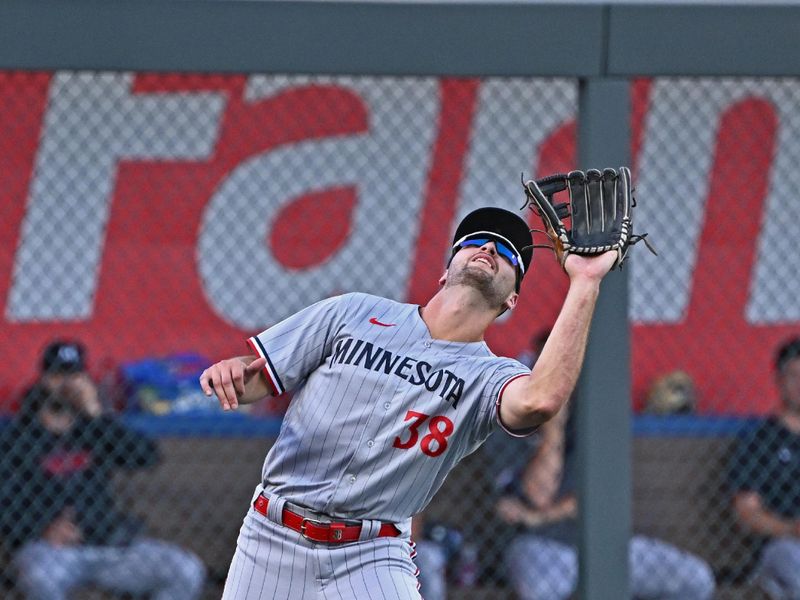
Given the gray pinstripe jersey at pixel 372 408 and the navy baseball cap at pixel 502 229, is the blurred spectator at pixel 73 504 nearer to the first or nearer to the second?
the gray pinstripe jersey at pixel 372 408

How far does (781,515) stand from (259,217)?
2692 millimetres

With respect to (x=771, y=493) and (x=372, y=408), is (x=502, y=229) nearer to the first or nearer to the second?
(x=372, y=408)

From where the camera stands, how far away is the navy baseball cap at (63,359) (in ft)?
16.5

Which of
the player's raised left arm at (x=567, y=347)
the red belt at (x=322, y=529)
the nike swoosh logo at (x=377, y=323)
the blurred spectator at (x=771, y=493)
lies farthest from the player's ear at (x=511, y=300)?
→ the blurred spectator at (x=771, y=493)

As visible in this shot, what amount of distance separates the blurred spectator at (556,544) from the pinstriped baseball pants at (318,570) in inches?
74.0

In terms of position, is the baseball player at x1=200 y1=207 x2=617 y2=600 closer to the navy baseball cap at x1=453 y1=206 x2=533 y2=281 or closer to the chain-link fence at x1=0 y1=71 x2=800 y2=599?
the navy baseball cap at x1=453 y1=206 x2=533 y2=281

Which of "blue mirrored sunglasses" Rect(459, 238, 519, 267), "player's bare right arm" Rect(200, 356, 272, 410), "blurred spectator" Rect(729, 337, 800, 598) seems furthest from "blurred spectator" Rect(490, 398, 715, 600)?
"player's bare right arm" Rect(200, 356, 272, 410)

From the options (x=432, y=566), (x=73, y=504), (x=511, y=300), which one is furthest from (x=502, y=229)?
(x=73, y=504)

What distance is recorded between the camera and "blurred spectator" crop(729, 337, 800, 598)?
509 centimetres

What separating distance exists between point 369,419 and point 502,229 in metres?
0.58

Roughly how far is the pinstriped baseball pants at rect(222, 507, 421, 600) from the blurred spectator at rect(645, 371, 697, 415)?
9.90 ft

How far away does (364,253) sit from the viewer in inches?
244

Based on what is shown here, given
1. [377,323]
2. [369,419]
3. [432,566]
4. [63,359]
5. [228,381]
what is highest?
[377,323]

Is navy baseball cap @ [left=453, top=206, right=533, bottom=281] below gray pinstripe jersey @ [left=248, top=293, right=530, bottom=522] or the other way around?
the other way around
